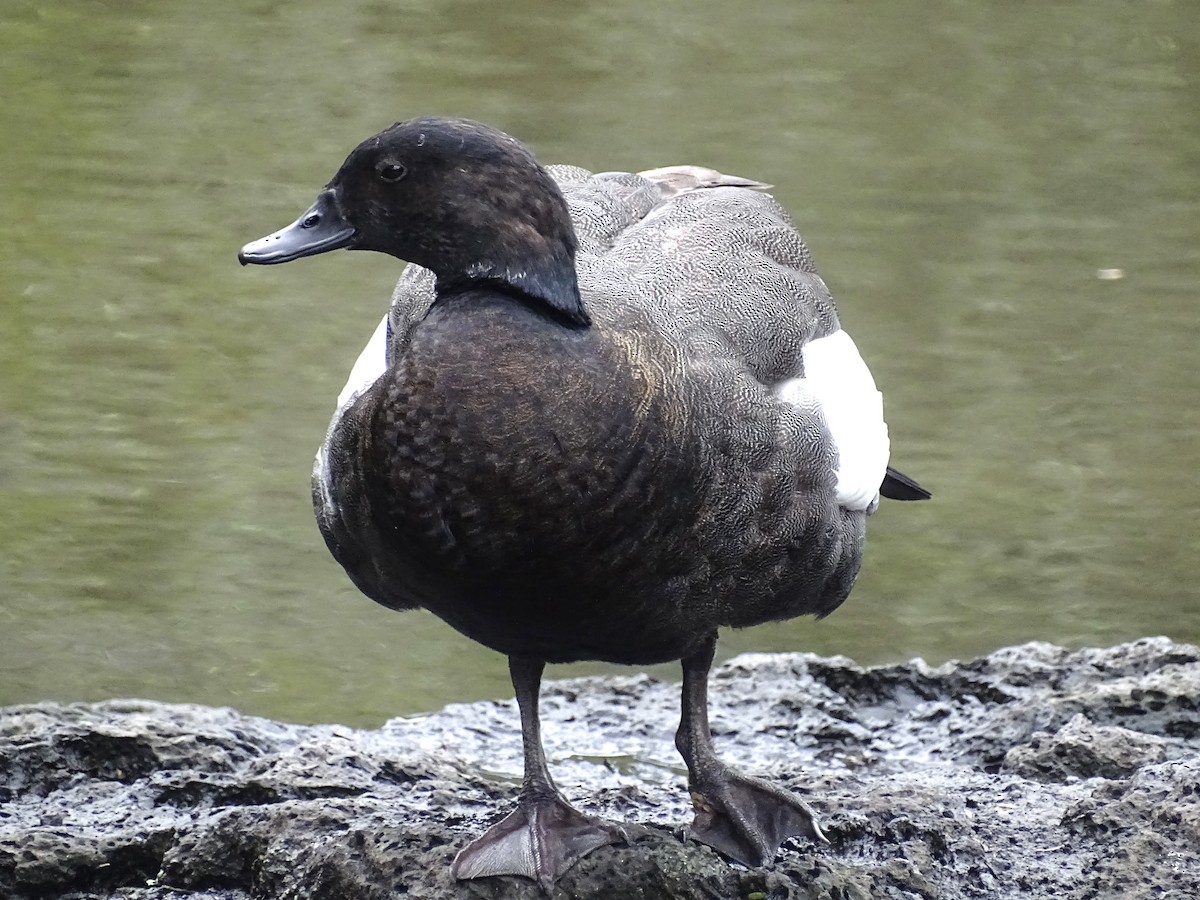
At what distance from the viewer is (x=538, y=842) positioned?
3.26 meters

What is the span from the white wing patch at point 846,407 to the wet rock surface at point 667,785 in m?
0.62

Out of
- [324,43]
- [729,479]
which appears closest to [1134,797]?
[729,479]

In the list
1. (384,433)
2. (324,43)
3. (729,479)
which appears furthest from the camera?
(324,43)

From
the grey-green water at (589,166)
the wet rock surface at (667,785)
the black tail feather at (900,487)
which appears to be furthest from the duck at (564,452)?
the grey-green water at (589,166)

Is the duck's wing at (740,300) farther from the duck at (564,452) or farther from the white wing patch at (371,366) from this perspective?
the white wing patch at (371,366)

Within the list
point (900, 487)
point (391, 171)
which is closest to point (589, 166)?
point (900, 487)

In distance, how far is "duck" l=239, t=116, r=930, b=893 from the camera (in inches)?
115

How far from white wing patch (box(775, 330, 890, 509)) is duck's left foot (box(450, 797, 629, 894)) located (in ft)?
2.63

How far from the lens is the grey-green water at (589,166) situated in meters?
6.29

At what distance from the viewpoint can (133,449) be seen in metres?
6.98

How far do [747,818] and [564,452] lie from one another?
0.99m

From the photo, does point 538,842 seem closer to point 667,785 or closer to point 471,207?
point 667,785

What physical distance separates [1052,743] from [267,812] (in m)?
1.71

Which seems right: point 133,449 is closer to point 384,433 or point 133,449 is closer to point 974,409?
point 974,409
